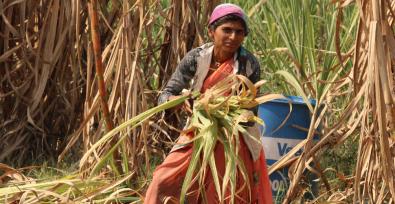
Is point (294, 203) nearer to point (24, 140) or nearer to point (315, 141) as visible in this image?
point (315, 141)

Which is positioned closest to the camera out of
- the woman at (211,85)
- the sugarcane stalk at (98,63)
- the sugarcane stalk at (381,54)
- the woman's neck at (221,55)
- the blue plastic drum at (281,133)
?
the sugarcane stalk at (381,54)

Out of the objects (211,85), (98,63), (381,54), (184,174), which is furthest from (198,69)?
(381,54)

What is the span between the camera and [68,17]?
114 inches

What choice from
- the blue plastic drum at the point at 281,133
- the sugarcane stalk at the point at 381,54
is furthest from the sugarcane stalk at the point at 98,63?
the sugarcane stalk at the point at 381,54

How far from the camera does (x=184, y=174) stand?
1.80 m

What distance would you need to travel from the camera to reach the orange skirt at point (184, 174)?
5.78 ft

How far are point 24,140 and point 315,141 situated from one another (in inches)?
81.1

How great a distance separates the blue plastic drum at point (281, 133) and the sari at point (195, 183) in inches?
19.1

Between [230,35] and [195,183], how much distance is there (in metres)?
0.62

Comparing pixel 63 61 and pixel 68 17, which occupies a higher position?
pixel 68 17

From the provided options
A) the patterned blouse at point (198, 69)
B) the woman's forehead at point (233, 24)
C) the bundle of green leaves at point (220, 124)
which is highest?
the woman's forehead at point (233, 24)

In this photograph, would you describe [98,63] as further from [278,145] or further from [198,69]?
[278,145]

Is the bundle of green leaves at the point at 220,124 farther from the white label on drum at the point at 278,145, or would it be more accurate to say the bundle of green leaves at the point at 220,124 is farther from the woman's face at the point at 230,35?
the white label on drum at the point at 278,145

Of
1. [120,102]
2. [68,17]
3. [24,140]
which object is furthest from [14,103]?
[120,102]
